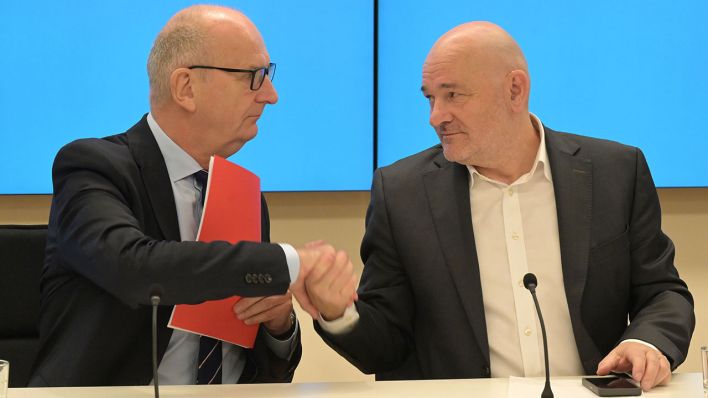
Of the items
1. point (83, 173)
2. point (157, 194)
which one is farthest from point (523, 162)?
point (83, 173)

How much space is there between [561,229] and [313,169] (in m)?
1.30

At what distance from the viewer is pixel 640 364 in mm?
2113

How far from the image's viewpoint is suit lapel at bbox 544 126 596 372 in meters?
2.47

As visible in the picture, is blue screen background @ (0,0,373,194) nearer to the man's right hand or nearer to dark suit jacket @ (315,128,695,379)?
dark suit jacket @ (315,128,695,379)

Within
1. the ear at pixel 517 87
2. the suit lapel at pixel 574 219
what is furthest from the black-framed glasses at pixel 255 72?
the suit lapel at pixel 574 219

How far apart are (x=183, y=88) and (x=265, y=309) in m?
0.63

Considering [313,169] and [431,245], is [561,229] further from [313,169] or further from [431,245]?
[313,169]

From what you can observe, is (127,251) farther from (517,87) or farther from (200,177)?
(517,87)

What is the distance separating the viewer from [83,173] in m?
2.24

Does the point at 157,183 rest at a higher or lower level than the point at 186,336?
higher

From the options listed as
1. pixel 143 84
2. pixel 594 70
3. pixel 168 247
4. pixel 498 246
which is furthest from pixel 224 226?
pixel 594 70

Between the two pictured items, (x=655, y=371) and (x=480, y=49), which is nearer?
(x=655, y=371)

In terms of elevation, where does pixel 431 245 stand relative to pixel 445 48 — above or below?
below

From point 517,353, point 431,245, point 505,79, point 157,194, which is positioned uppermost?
point 505,79
